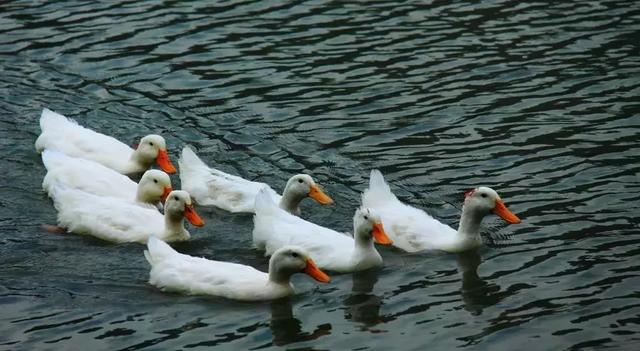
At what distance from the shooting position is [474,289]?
1100cm

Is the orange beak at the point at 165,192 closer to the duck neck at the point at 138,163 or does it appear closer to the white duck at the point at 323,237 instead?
the duck neck at the point at 138,163

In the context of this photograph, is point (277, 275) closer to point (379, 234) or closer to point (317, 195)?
point (379, 234)

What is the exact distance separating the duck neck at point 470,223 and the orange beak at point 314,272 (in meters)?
1.69

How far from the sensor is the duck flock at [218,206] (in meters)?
11.1

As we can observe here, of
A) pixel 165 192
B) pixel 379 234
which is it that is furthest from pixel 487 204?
pixel 165 192

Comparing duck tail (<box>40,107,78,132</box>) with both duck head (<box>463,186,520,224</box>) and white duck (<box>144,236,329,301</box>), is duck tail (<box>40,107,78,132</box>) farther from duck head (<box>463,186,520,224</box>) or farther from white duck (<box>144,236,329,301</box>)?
duck head (<box>463,186,520,224</box>)

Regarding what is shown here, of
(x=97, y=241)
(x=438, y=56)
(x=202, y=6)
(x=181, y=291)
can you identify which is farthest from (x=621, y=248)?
(x=202, y=6)

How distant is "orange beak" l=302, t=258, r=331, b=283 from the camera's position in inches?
434

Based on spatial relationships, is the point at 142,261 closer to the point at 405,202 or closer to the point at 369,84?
the point at 405,202

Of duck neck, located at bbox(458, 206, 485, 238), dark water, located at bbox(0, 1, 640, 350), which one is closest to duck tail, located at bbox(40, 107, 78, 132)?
dark water, located at bbox(0, 1, 640, 350)

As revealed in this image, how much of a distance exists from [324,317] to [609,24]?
998cm

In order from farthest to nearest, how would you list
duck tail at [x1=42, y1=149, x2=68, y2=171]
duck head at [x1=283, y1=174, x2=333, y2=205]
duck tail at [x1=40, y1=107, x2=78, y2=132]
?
duck tail at [x1=40, y1=107, x2=78, y2=132], duck tail at [x1=42, y1=149, x2=68, y2=171], duck head at [x1=283, y1=174, x2=333, y2=205]

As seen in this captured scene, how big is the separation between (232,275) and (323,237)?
1.32m

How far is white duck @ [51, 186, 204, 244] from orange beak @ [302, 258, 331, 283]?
190 centimetres
